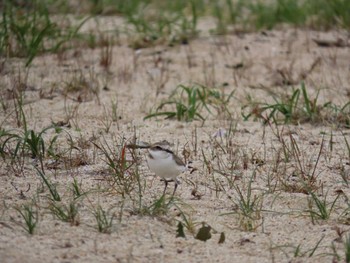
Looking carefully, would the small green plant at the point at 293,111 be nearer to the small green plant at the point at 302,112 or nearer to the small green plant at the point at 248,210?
the small green plant at the point at 302,112

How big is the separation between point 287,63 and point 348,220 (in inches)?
133

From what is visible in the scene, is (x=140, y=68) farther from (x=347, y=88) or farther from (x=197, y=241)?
(x=197, y=241)

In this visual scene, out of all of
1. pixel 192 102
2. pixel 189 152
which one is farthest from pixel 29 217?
pixel 192 102

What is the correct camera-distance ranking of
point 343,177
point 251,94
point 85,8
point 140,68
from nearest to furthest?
point 343,177 → point 251,94 → point 140,68 → point 85,8

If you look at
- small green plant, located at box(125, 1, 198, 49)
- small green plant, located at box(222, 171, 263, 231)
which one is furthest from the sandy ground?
small green plant, located at box(125, 1, 198, 49)

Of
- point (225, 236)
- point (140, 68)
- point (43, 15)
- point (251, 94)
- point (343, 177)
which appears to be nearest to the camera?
point (225, 236)

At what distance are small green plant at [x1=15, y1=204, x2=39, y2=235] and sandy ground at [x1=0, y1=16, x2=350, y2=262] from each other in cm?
4

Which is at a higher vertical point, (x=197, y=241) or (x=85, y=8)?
(x=85, y=8)

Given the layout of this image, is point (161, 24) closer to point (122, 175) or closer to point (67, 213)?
point (122, 175)

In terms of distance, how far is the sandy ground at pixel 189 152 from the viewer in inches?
161

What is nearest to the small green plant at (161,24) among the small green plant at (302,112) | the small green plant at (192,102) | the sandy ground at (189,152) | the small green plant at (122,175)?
the sandy ground at (189,152)

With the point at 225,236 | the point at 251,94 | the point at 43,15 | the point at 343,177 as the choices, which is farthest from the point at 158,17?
the point at 225,236

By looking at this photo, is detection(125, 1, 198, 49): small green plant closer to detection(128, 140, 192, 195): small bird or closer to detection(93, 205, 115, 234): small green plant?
detection(128, 140, 192, 195): small bird

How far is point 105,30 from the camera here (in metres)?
8.19
